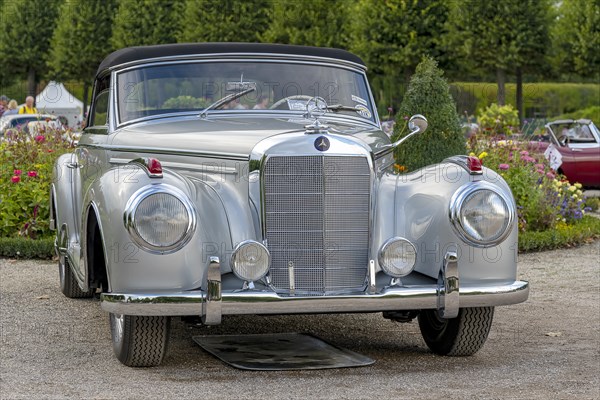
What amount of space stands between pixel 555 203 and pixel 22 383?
27.0 ft

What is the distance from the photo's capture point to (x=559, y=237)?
11.3 meters

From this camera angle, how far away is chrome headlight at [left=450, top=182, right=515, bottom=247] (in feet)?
18.5

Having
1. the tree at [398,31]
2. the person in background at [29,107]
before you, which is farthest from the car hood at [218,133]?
the tree at [398,31]

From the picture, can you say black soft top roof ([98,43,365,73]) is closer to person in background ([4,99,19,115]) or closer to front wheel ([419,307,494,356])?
front wheel ([419,307,494,356])

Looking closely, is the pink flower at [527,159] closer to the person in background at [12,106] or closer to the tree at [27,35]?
the person in background at [12,106]

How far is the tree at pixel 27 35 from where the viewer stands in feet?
144

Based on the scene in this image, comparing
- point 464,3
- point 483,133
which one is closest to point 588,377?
point 483,133

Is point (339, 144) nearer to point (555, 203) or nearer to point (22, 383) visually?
point (22, 383)

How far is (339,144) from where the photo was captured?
562 centimetres

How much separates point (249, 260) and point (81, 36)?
3812 cm

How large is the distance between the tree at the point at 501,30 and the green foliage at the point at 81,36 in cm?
1684

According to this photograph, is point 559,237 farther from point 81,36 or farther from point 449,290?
point 81,36

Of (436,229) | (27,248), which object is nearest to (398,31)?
(27,248)

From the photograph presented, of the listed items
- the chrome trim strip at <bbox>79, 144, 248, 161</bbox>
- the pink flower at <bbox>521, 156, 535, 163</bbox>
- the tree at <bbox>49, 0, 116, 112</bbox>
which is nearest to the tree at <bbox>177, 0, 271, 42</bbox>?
the tree at <bbox>49, 0, 116, 112</bbox>
